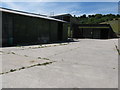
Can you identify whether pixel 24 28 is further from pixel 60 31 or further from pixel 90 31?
pixel 90 31

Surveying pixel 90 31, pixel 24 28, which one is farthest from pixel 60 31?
pixel 90 31

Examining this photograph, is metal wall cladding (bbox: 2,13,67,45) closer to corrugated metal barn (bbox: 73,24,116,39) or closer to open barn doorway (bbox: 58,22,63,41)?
open barn doorway (bbox: 58,22,63,41)

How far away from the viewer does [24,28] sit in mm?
14445

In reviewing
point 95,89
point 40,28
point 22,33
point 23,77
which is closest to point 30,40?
point 22,33

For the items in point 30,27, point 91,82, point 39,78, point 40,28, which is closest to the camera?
point 91,82

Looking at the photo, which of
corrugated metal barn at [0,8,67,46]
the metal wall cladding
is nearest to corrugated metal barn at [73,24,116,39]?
corrugated metal barn at [0,8,67,46]

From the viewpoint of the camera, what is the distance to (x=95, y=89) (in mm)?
2768

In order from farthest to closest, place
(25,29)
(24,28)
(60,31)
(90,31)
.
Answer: (90,31) → (60,31) → (25,29) → (24,28)

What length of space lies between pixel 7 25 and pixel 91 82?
1196 centimetres

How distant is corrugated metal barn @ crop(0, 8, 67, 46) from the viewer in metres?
12.5

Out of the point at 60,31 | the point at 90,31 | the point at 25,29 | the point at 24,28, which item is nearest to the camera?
the point at 24,28

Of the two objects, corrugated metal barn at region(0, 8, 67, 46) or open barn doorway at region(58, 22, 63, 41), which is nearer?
corrugated metal barn at region(0, 8, 67, 46)

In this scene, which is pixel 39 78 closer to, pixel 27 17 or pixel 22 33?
pixel 22 33

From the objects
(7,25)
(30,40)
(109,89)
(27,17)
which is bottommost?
(109,89)
